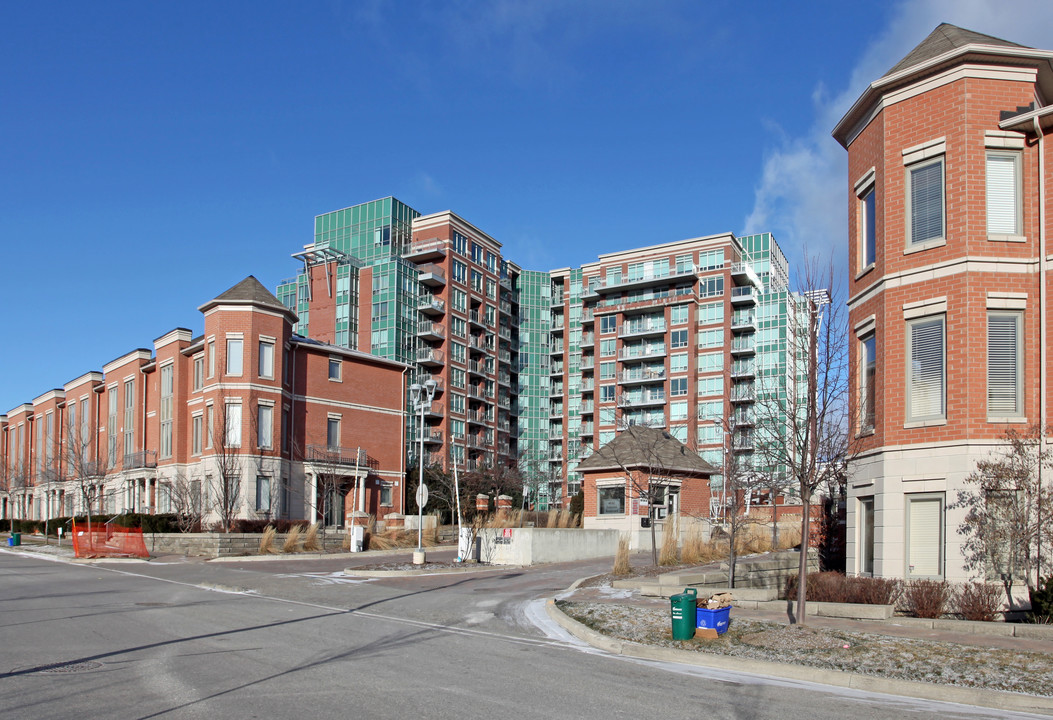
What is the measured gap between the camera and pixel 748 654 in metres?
12.6

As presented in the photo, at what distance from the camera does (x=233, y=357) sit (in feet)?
157

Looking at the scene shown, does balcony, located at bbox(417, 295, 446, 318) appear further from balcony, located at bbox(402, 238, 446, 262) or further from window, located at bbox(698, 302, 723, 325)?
window, located at bbox(698, 302, 723, 325)

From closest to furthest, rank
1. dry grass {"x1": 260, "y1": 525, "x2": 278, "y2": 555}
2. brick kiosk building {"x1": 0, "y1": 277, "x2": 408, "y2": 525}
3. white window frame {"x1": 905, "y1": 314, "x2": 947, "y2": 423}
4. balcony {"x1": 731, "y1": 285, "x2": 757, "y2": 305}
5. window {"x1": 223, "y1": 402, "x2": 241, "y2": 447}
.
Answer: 1. white window frame {"x1": 905, "y1": 314, "x2": 947, "y2": 423}
2. dry grass {"x1": 260, "y1": 525, "x2": 278, "y2": 555}
3. window {"x1": 223, "y1": 402, "x2": 241, "y2": 447}
4. brick kiosk building {"x1": 0, "y1": 277, "x2": 408, "y2": 525}
5. balcony {"x1": 731, "y1": 285, "x2": 757, "y2": 305}

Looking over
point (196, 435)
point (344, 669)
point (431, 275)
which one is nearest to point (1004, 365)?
point (344, 669)

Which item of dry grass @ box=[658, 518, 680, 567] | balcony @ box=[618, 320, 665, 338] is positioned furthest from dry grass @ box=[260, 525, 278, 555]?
balcony @ box=[618, 320, 665, 338]

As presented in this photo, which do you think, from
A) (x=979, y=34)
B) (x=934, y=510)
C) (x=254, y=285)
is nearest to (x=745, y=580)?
(x=934, y=510)

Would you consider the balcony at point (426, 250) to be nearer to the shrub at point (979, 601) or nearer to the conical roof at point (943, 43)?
the conical roof at point (943, 43)

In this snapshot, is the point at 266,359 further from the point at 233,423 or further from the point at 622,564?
the point at 622,564

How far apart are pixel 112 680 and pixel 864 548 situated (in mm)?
16305

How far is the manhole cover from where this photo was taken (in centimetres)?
1075

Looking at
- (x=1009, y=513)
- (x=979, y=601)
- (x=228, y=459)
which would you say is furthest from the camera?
(x=228, y=459)

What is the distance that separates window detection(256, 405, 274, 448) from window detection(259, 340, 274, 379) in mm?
1767

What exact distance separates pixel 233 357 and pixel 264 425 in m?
3.98

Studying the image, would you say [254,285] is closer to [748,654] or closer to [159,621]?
[159,621]
